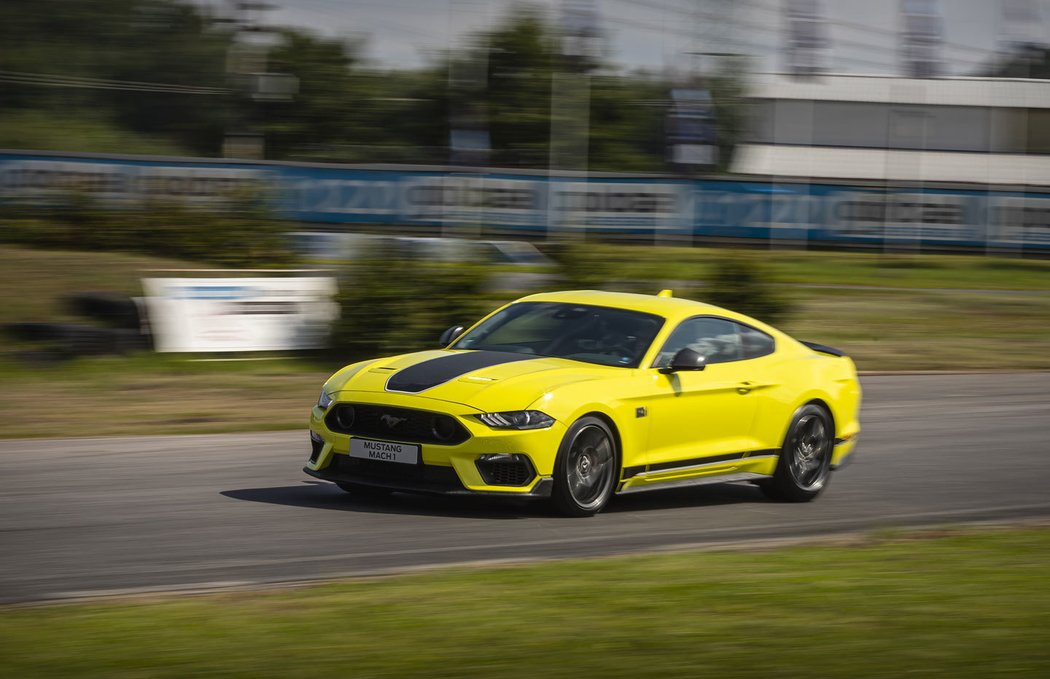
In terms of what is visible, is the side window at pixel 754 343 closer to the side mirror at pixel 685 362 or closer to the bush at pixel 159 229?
the side mirror at pixel 685 362

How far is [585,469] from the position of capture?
888cm

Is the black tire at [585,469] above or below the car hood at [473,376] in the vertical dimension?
below

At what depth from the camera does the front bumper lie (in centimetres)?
843

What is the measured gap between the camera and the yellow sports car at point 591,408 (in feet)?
27.9

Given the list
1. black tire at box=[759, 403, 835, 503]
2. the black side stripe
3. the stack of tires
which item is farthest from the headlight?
the stack of tires

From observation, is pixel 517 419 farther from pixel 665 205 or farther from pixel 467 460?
pixel 665 205

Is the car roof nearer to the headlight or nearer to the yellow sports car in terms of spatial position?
the yellow sports car

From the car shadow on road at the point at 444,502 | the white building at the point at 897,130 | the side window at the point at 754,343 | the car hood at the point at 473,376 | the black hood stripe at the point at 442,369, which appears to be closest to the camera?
the car hood at the point at 473,376

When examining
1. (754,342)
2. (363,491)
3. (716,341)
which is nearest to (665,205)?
(754,342)

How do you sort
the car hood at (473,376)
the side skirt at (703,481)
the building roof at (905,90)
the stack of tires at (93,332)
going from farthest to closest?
the building roof at (905,90)
the stack of tires at (93,332)
the side skirt at (703,481)
the car hood at (473,376)

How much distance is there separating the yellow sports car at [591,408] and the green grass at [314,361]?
5.04 meters

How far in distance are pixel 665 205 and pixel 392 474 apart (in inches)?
1107

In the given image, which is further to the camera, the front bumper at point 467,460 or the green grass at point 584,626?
the front bumper at point 467,460

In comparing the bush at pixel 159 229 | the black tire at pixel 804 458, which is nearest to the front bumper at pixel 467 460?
the black tire at pixel 804 458
